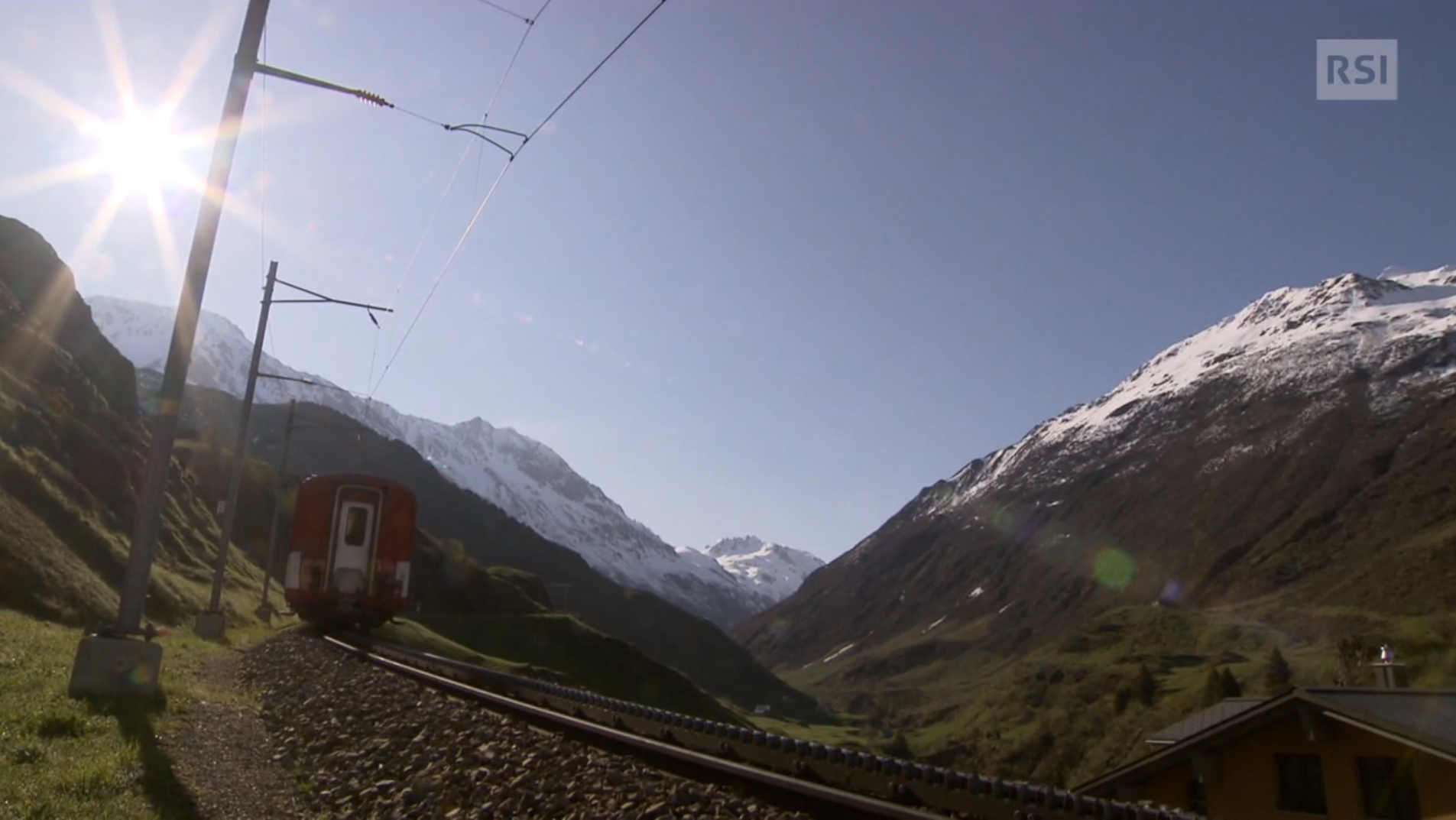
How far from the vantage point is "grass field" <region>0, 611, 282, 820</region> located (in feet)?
25.4

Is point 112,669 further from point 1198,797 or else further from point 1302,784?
point 1198,797

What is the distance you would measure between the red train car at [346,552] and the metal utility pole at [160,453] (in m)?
16.3

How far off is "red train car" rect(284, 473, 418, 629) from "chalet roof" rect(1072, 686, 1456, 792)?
2029cm

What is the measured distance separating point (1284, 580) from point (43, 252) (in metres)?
170

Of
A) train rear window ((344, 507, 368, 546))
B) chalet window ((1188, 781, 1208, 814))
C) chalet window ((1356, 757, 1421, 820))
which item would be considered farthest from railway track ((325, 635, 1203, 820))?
chalet window ((1188, 781, 1208, 814))

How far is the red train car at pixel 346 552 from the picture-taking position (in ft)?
94.4

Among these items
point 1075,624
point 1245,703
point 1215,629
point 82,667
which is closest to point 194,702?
point 82,667

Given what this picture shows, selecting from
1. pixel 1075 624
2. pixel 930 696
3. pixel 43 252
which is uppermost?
pixel 43 252

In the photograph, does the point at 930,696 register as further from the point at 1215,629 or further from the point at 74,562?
the point at 74,562

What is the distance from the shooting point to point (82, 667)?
11.7 metres

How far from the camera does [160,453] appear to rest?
1277cm

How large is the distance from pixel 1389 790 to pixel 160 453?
24.2m

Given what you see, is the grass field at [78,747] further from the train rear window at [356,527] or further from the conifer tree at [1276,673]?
the conifer tree at [1276,673]

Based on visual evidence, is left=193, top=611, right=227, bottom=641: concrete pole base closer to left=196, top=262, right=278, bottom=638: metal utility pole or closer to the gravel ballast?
left=196, top=262, right=278, bottom=638: metal utility pole
